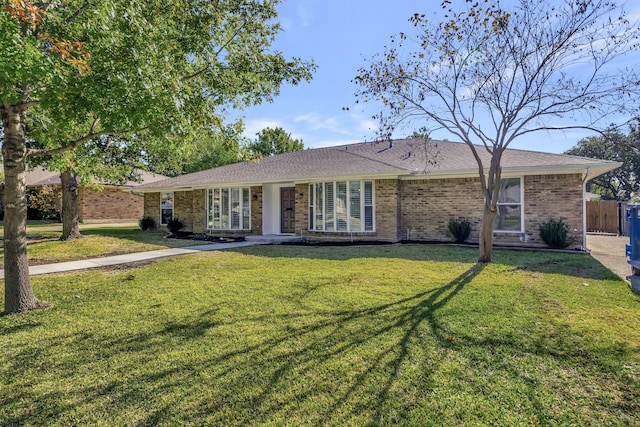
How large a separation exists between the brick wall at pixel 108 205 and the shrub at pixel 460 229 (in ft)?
88.3

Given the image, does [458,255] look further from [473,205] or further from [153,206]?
[153,206]

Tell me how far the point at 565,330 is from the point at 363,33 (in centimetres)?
800

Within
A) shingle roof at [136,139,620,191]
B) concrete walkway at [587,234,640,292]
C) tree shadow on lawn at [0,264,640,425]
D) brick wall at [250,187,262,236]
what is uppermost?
shingle roof at [136,139,620,191]

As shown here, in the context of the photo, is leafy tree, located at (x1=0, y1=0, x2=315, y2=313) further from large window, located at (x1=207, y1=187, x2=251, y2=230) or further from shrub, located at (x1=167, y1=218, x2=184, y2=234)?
shrub, located at (x1=167, y1=218, x2=184, y2=234)

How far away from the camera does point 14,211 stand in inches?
206

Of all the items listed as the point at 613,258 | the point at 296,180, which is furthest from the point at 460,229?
the point at 296,180

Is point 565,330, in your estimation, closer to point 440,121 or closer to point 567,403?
point 567,403

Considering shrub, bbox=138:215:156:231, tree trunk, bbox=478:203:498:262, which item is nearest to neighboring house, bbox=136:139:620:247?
tree trunk, bbox=478:203:498:262

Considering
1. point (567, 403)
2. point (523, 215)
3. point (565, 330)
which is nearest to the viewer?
point (567, 403)

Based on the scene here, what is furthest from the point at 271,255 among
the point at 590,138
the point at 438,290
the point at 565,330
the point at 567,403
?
the point at 590,138

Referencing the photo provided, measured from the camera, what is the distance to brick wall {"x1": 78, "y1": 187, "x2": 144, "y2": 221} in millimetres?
28375

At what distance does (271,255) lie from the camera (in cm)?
1068

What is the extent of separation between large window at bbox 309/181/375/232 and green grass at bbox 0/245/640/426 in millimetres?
6676

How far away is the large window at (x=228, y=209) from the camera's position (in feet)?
54.9
